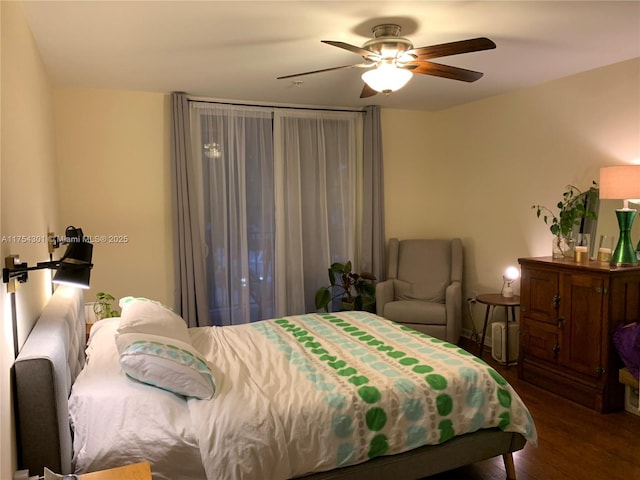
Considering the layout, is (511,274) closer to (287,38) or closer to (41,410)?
(287,38)

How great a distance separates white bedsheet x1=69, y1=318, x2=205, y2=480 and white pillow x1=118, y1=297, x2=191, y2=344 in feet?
0.96

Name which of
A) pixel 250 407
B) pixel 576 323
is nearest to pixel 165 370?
pixel 250 407

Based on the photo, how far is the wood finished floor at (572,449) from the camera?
2.57 metres

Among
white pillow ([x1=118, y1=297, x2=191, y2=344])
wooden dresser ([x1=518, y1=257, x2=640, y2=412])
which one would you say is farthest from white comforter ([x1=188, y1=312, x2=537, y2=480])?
wooden dresser ([x1=518, y1=257, x2=640, y2=412])

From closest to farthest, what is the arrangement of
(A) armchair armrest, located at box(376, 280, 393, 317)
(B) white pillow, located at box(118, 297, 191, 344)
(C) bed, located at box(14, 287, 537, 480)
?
(C) bed, located at box(14, 287, 537, 480) → (B) white pillow, located at box(118, 297, 191, 344) → (A) armchair armrest, located at box(376, 280, 393, 317)

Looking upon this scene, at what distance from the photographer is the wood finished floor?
2.57 m

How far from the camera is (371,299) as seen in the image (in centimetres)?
488

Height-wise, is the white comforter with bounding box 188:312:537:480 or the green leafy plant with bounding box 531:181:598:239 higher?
the green leafy plant with bounding box 531:181:598:239

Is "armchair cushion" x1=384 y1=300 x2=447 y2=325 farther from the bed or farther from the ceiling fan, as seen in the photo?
the ceiling fan

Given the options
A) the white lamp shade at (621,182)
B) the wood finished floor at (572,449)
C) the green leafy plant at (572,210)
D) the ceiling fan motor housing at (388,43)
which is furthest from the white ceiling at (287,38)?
the wood finished floor at (572,449)

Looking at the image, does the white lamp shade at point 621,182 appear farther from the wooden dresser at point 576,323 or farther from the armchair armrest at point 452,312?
the armchair armrest at point 452,312

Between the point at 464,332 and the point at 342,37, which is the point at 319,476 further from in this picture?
the point at 464,332

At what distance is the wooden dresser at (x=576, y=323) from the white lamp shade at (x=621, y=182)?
1.62 ft

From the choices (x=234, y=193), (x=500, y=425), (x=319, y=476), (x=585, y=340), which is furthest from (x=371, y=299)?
(x=319, y=476)
